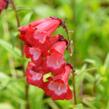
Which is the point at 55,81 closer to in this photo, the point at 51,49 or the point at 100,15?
the point at 51,49

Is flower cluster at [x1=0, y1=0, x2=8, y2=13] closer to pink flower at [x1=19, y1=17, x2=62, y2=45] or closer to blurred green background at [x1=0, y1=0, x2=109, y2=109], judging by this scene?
blurred green background at [x1=0, y1=0, x2=109, y2=109]

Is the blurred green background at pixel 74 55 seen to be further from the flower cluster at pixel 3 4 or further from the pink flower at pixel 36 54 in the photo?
the pink flower at pixel 36 54

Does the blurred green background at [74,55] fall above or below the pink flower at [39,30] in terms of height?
below

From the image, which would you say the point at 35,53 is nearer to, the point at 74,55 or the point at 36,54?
the point at 36,54

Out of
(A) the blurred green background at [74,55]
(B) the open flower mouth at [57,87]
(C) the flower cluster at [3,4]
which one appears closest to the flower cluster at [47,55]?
(B) the open flower mouth at [57,87]

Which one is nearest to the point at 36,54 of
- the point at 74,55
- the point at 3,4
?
the point at 3,4

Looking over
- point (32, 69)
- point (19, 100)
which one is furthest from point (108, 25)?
point (32, 69)
